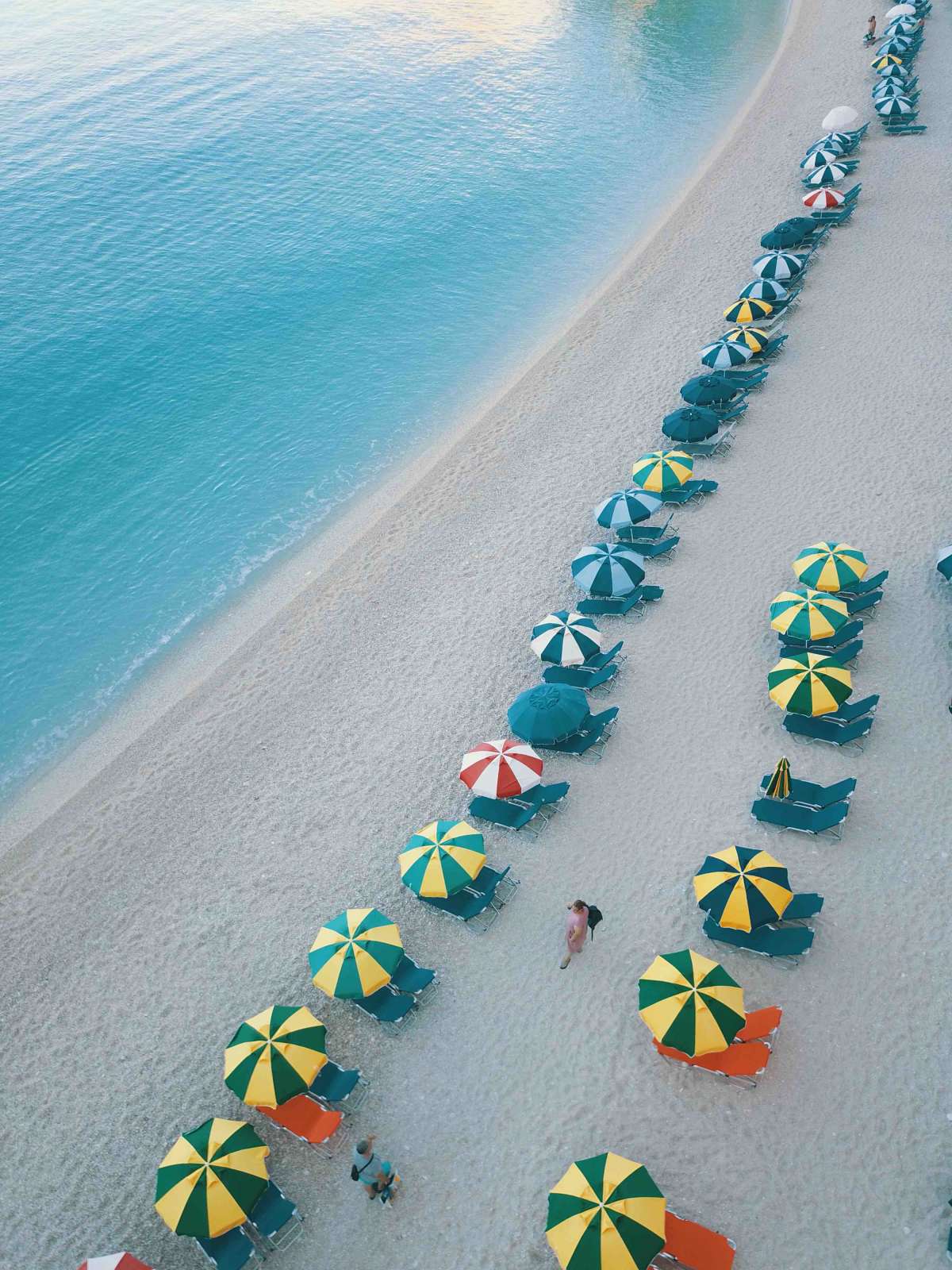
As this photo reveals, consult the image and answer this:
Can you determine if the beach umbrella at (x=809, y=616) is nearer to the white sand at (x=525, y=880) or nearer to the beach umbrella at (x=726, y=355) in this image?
the white sand at (x=525, y=880)

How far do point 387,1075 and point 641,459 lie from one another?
1282cm

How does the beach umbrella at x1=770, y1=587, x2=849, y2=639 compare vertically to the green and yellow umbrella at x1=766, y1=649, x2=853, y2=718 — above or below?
above

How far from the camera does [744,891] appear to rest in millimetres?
11797

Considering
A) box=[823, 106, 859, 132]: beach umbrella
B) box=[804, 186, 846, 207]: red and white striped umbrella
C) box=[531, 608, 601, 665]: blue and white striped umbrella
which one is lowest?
box=[531, 608, 601, 665]: blue and white striped umbrella

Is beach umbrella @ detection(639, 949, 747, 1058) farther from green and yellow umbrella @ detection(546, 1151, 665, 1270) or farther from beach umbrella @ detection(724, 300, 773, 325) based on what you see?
beach umbrella @ detection(724, 300, 773, 325)

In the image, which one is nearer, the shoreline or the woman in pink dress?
the woman in pink dress

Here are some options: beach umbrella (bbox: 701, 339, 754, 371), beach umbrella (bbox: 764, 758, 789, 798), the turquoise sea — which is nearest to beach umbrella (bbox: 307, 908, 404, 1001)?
beach umbrella (bbox: 764, 758, 789, 798)

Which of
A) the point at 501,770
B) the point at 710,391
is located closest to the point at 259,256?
the point at 710,391

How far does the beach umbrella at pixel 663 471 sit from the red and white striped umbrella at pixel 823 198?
1359 centimetres

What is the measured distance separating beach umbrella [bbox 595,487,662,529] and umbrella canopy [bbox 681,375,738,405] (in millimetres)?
4314

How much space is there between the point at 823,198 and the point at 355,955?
85.6 ft

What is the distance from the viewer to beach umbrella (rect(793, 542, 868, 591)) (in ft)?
52.6

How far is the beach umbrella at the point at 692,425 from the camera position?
2050cm

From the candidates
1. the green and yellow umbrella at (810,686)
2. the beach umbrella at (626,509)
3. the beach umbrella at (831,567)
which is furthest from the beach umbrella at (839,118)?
the green and yellow umbrella at (810,686)
